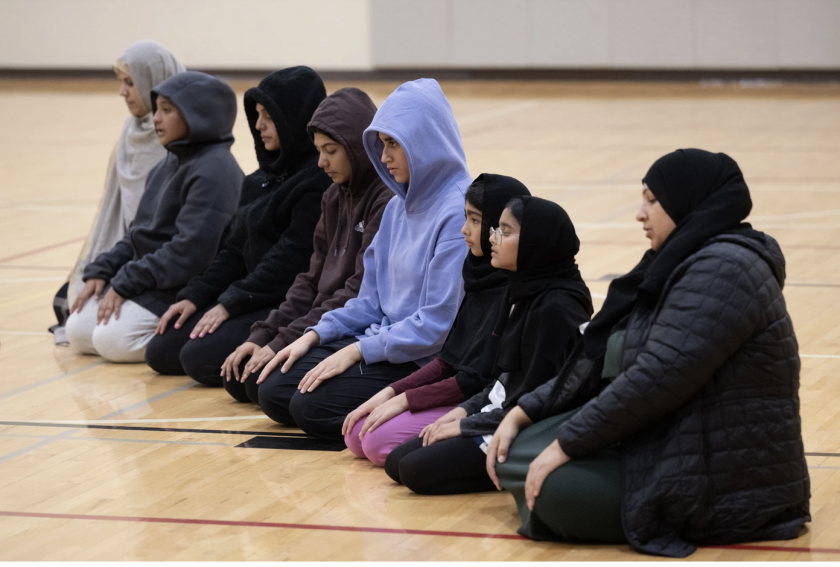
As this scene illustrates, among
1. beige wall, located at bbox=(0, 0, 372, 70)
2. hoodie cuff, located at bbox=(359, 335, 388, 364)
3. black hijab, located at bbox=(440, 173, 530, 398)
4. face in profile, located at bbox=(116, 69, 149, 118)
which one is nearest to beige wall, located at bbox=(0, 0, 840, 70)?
beige wall, located at bbox=(0, 0, 372, 70)

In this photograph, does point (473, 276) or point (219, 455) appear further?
point (219, 455)

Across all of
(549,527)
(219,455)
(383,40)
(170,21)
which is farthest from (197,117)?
(170,21)

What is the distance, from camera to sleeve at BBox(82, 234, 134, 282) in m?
5.24

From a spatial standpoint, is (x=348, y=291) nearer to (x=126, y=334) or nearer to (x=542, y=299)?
(x=542, y=299)

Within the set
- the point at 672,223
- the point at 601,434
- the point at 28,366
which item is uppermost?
the point at 672,223

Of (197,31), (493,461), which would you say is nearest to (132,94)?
(493,461)

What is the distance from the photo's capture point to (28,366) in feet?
16.6

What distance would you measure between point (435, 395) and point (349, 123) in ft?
3.62

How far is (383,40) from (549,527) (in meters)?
14.3

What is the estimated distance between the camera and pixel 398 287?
3.92 meters

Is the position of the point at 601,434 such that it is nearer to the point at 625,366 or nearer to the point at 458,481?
the point at 625,366

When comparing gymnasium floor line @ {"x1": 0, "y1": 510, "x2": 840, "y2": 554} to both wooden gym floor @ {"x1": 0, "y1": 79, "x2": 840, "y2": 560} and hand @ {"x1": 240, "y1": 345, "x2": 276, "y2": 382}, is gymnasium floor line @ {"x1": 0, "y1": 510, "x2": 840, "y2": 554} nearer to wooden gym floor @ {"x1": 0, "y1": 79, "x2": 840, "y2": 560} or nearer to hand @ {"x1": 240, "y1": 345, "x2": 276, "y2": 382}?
wooden gym floor @ {"x1": 0, "y1": 79, "x2": 840, "y2": 560}

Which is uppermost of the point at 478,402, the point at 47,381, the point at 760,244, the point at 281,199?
the point at 760,244

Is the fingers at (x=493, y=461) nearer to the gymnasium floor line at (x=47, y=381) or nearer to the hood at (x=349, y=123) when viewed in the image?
the hood at (x=349, y=123)
